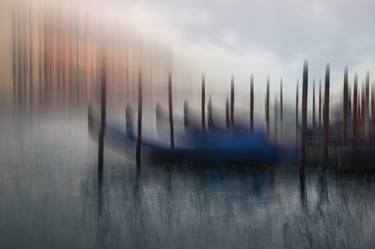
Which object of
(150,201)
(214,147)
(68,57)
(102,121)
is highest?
(68,57)

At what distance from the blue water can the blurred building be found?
4.0 inches

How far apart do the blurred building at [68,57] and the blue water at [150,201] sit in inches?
4.0

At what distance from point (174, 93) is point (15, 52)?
628mm

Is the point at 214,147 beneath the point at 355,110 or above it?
beneath

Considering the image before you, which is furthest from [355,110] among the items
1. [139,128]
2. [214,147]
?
[139,128]

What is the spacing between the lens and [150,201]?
182 cm

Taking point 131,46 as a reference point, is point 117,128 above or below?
below

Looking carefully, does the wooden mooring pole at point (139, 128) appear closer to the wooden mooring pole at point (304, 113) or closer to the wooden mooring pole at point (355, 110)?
the wooden mooring pole at point (304, 113)

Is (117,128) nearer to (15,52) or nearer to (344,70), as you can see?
(15,52)

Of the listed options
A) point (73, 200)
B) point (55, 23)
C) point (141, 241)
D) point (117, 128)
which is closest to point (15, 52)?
point (55, 23)

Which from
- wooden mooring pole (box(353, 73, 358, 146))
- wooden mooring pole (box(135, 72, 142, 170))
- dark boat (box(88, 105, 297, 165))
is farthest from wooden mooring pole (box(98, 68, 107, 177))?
wooden mooring pole (box(353, 73, 358, 146))

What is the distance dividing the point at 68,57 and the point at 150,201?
65cm

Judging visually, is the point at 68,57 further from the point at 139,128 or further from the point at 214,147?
the point at 214,147

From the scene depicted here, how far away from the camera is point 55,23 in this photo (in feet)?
5.83
